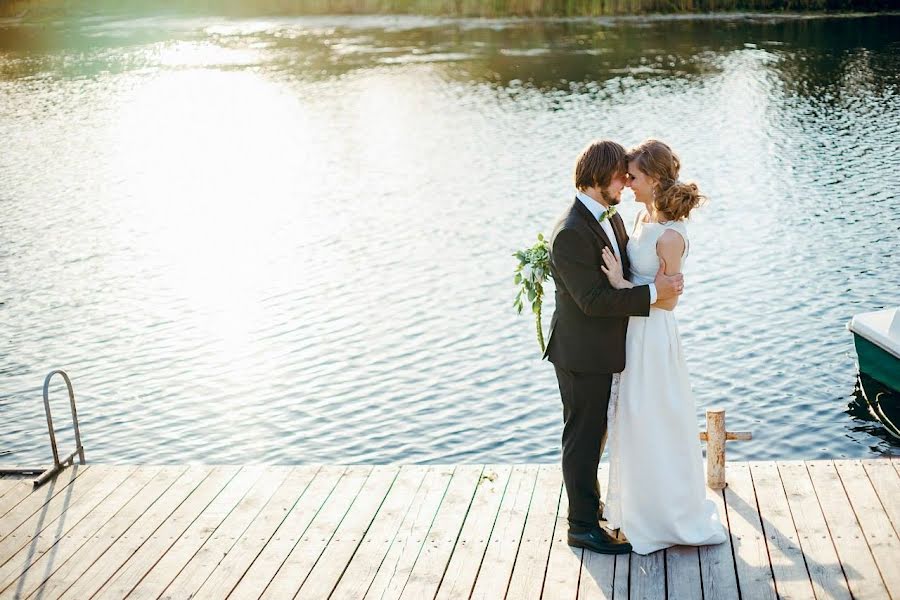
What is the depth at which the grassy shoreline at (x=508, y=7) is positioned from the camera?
42719 millimetres

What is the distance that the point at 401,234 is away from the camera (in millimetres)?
18500

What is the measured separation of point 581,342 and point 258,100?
28505mm

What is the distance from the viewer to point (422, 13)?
46594mm

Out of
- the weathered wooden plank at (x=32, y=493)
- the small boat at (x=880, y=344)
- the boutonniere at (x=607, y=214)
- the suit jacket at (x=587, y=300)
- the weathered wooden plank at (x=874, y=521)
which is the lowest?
the small boat at (x=880, y=344)

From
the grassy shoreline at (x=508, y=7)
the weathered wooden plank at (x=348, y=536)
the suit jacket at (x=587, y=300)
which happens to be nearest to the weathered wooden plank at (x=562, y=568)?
the suit jacket at (x=587, y=300)

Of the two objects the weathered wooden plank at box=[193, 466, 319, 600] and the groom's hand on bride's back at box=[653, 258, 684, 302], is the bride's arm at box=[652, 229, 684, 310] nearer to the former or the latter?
the groom's hand on bride's back at box=[653, 258, 684, 302]

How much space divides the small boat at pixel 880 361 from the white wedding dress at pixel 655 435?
527 cm

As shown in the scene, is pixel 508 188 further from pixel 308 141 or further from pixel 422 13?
pixel 422 13

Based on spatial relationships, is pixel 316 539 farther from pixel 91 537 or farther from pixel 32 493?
pixel 32 493

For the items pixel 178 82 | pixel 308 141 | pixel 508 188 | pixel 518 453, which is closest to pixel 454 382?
pixel 518 453

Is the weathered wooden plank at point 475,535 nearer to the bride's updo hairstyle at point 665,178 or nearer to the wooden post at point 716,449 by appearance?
the wooden post at point 716,449

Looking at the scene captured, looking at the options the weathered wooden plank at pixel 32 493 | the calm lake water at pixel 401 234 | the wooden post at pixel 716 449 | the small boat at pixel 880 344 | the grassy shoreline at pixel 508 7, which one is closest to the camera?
the wooden post at pixel 716 449

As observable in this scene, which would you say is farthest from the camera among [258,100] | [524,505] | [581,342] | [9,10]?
[9,10]

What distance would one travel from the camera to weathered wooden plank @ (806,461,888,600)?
5.18 metres
